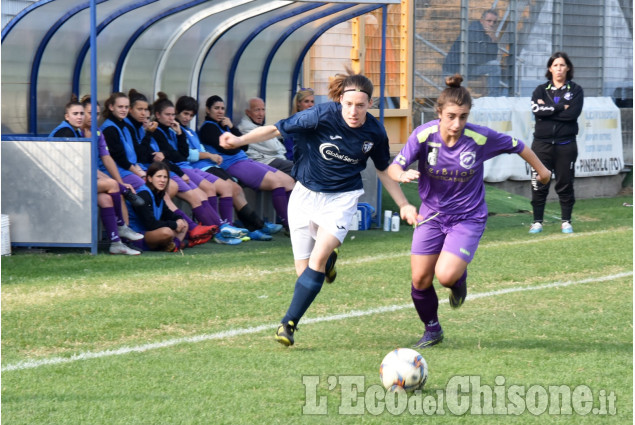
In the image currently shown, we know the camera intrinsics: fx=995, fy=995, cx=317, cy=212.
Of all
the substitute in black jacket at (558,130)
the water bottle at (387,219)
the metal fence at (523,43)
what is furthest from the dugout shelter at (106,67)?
the metal fence at (523,43)

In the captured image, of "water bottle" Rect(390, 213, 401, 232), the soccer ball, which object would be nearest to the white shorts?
the soccer ball

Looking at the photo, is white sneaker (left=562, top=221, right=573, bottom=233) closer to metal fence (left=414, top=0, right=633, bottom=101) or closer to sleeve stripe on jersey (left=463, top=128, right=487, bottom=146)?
metal fence (left=414, top=0, right=633, bottom=101)

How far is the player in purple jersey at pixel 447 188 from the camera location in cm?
611

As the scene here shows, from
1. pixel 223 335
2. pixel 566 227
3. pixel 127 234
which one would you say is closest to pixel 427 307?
pixel 223 335

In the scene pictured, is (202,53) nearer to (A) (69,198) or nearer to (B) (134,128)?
(B) (134,128)

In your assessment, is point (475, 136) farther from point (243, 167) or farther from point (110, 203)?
point (243, 167)

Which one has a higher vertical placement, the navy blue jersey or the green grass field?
the navy blue jersey

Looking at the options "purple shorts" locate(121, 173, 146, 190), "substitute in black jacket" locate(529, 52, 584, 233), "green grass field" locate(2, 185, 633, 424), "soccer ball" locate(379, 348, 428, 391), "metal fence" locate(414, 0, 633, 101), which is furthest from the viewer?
"metal fence" locate(414, 0, 633, 101)

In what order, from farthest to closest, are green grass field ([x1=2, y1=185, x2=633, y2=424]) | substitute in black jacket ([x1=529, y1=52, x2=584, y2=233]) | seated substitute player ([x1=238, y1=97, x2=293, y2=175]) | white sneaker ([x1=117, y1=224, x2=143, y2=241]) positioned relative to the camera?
seated substitute player ([x1=238, y1=97, x2=293, y2=175]) < substitute in black jacket ([x1=529, y1=52, x2=584, y2=233]) < white sneaker ([x1=117, y1=224, x2=143, y2=241]) < green grass field ([x1=2, y1=185, x2=633, y2=424])

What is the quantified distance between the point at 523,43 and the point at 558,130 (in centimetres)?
Answer: 643

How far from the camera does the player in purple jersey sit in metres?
6.11

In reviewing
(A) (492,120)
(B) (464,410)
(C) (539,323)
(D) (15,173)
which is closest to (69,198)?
(D) (15,173)

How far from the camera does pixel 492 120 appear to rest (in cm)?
1591

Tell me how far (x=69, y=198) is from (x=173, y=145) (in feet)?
6.01
